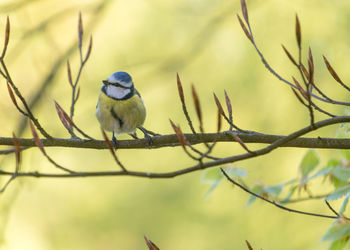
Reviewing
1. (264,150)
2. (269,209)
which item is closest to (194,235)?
(269,209)

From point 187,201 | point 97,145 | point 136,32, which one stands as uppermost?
point 136,32

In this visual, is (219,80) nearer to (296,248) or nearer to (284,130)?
(284,130)

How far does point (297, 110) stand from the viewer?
509 centimetres

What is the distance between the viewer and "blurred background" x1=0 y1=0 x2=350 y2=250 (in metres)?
4.74

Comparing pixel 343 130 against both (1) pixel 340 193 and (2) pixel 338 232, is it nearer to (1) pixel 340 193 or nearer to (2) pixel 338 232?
(1) pixel 340 193

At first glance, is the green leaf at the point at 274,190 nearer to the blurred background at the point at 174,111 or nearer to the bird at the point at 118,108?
the bird at the point at 118,108

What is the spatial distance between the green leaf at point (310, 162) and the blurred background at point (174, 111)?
2.72 meters

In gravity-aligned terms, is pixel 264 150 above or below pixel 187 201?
below

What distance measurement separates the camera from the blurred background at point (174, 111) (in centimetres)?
474

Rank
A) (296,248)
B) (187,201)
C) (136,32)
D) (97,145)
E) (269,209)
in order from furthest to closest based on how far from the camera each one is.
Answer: (136,32), (187,201), (269,209), (296,248), (97,145)

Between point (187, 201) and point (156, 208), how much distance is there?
1.34 ft

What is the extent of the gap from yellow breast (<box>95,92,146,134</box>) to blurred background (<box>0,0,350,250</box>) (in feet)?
5.31

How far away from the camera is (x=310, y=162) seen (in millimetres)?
A: 1835

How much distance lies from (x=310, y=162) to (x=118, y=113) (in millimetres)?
1147
